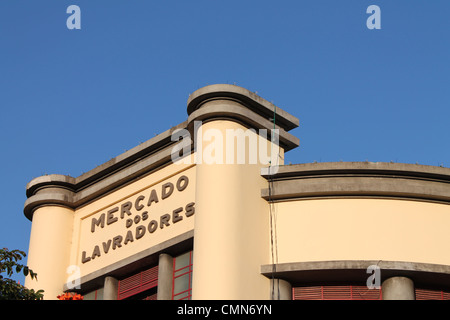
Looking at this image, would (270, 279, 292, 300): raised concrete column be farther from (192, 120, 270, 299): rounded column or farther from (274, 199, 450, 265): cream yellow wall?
(274, 199, 450, 265): cream yellow wall

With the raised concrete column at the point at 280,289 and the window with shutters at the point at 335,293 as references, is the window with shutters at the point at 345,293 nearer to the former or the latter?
the window with shutters at the point at 335,293

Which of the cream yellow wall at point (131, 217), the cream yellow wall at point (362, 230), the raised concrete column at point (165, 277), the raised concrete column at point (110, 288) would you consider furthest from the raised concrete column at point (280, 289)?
the raised concrete column at point (110, 288)

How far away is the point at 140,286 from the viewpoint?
33.3 m

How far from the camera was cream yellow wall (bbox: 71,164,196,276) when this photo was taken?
32281 millimetres

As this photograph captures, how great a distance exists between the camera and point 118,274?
33688mm

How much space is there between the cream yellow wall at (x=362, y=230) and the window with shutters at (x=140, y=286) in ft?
16.7

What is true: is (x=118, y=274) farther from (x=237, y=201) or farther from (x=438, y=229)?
(x=438, y=229)

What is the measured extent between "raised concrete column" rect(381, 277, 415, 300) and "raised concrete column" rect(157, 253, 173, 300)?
23.6 ft

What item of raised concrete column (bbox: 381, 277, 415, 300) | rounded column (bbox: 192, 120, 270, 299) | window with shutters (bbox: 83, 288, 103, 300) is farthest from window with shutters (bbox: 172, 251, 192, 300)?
raised concrete column (bbox: 381, 277, 415, 300)

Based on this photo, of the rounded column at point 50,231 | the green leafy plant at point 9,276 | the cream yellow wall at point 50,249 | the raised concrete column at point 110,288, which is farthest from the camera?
the rounded column at point 50,231

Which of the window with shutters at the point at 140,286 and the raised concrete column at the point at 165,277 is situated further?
the window with shutters at the point at 140,286

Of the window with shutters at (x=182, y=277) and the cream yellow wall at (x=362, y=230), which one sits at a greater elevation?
the cream yellow wall at (x=362, y=230)

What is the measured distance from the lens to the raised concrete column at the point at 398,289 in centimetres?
2975

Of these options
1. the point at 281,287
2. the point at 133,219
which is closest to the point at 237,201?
the point at 281,287
